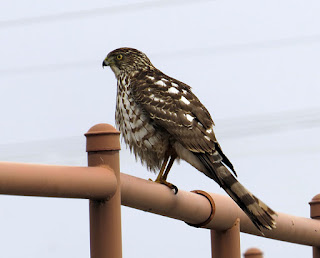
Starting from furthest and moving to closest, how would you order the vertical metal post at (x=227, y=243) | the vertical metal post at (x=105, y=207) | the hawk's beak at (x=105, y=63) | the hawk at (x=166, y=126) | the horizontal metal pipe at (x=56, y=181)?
the hawk's beak at (x=105, y=63)
the hawk at (x=166, y=126)
the vertical metal post at (x=227, y=243)
the vertical metal post at (x=105, y=207)
the horizontal metal pipe at (x=56, y=181)

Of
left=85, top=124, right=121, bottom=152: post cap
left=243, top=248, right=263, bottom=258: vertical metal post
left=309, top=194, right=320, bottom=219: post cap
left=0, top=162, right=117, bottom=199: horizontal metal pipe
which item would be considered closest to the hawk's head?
left=309, top=194, right=320, bottom=219: post cap

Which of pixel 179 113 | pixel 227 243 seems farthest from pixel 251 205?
pixel 179 113

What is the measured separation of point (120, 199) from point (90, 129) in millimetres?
270

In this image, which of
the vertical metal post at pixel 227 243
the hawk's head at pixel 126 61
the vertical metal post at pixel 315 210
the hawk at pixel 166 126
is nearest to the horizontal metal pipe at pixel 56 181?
the vertical metal post at pixel 227 243

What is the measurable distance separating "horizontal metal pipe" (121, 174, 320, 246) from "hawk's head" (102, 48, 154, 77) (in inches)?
75.3

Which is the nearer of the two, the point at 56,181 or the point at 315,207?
the point at 56,181

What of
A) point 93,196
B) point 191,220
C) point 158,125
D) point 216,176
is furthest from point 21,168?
point 158,125

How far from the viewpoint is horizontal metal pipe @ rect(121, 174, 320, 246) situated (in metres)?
3.32

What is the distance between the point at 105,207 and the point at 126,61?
10.8ft

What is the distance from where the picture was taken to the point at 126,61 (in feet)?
20.5

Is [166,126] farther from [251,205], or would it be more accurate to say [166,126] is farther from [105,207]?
[105,207]

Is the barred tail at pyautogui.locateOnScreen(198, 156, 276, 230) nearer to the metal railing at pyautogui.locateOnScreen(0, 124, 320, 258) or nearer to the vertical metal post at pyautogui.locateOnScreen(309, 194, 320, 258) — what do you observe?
the metal railing at pyautogui.locateOnScreen(0, 124, 320, 258)

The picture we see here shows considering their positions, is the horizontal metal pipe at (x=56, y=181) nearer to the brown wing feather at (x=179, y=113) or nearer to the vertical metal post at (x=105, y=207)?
the vertical metal post at (x=105, y=207)

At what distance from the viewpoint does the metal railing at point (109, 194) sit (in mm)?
2770
